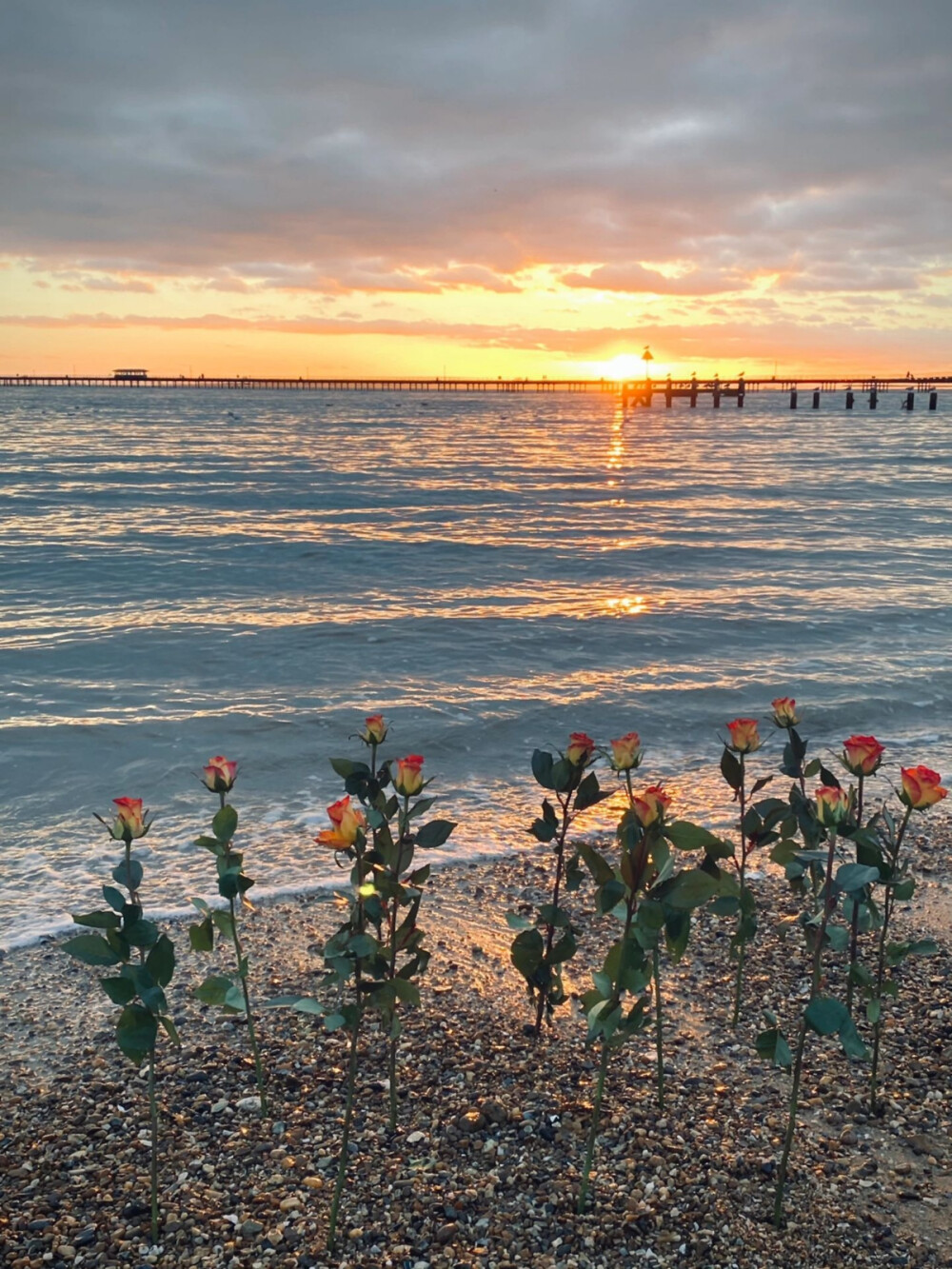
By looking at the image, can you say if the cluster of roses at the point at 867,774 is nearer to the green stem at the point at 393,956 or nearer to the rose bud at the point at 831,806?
the rose bud at the point at 831,806

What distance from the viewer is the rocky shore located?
8.10ft

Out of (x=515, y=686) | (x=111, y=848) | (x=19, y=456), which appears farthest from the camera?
(x=19, y=456)

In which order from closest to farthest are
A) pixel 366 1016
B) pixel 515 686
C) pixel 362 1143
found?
pixel 362 1143 → pixel 366 1016 → pixel 515 686

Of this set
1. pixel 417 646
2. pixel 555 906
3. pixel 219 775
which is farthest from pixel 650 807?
pixel 417 646

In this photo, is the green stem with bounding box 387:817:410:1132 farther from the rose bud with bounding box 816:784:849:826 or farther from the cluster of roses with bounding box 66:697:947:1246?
the rose bud with bounding box 816:784:849:826

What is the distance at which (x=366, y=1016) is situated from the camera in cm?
362

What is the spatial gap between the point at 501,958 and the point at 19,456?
39275mm

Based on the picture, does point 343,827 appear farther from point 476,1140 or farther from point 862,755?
point 862,755

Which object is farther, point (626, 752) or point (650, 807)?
point (626, 752)

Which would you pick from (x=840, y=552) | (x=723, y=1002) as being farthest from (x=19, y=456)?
(x=723, y=1002)

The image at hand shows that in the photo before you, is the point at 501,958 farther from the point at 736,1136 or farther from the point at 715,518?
the point at 715,518

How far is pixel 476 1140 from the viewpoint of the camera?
9.25 ft

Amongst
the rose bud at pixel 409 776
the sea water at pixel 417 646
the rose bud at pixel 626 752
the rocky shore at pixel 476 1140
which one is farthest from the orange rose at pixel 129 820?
the sea water at pixel 417 646

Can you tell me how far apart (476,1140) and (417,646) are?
7.84 m
